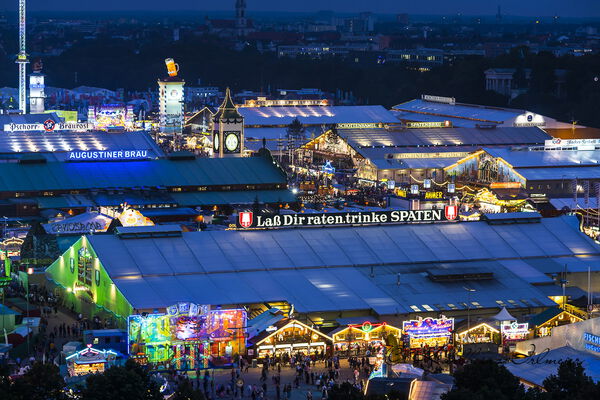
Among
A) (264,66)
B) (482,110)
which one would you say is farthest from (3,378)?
(264,66)

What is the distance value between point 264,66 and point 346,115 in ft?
273

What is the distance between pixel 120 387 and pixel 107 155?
1641 inches

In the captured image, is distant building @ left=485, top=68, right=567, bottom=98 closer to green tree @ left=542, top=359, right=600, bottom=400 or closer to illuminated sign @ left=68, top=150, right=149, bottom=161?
illuminated sign @ left=68, top=150, right=149, bottom=161

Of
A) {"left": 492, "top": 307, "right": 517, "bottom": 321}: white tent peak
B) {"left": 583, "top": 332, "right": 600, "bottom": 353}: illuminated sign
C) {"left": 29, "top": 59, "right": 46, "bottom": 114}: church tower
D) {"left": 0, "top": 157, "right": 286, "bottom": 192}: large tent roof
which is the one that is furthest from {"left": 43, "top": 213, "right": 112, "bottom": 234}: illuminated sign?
{"left": 29, "top": 59, "right": 46, "bottom": 114}: church tower

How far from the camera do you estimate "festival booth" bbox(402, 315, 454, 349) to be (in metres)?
44.3

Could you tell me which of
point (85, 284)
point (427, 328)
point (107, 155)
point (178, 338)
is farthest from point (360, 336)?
point (107, 155)

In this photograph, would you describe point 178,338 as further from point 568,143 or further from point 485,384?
point 568,143

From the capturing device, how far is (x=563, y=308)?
47.0 metres

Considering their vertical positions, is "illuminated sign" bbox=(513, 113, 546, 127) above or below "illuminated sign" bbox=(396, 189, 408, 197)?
above

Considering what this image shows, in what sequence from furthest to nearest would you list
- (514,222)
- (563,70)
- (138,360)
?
1. (563,70)
2. (514,222)
3. (138,360)

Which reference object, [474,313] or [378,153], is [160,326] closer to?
[474,313]

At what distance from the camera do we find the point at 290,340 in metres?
43.9

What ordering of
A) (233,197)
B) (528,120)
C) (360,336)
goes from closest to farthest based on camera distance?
(360,336) → (233,197) → (528,120)

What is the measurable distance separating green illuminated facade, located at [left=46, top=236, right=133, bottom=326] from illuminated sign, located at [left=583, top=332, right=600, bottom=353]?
44.3 ft
